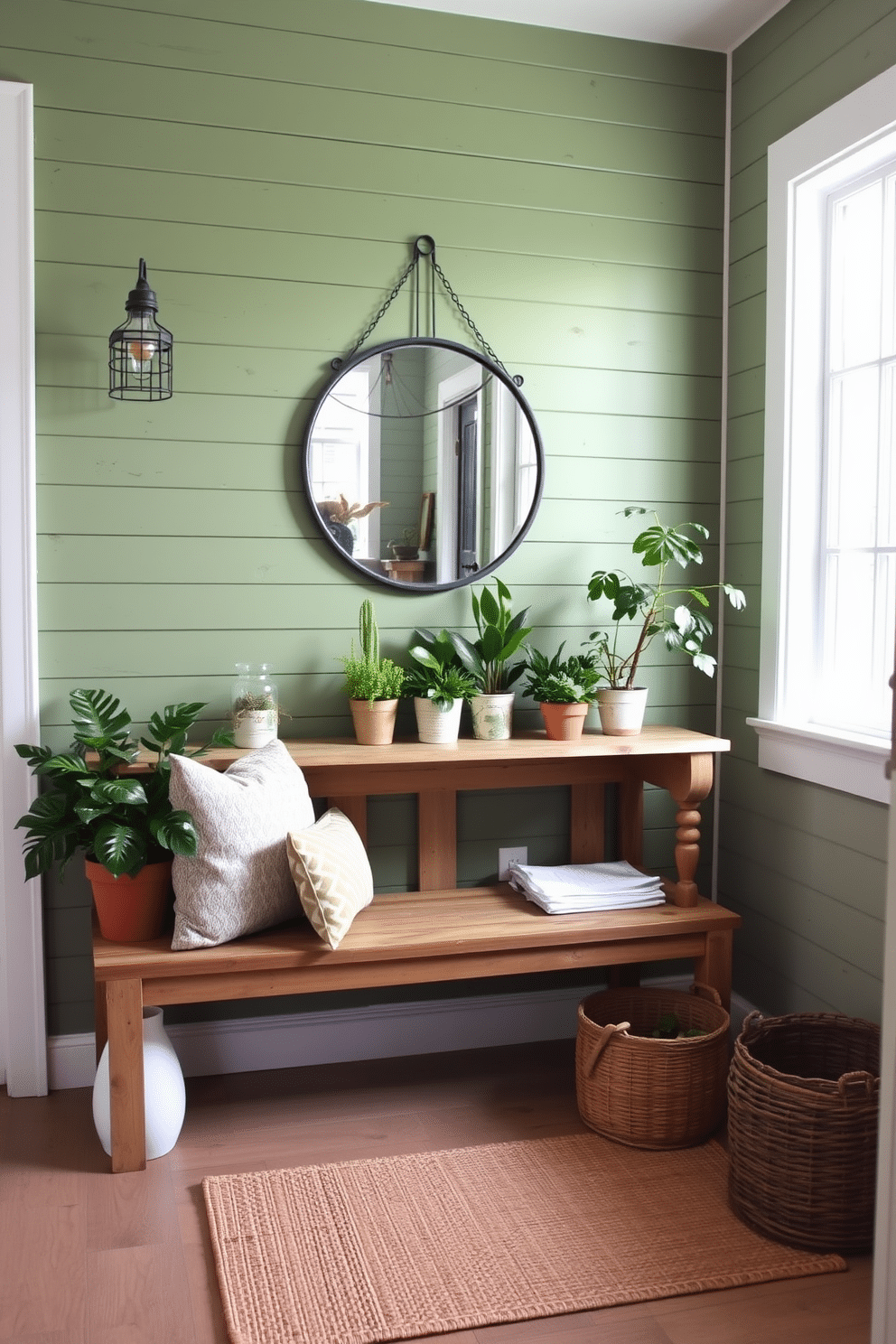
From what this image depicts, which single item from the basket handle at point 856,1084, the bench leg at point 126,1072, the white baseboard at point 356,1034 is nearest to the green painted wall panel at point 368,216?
the bench leg at point 126,1072

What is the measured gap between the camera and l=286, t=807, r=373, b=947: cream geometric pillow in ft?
8.02

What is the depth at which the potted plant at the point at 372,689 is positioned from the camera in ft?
9.02

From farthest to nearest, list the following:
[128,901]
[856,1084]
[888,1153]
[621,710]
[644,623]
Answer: [644,623], [621,710], [128,901], [856,1084], [888,1153]

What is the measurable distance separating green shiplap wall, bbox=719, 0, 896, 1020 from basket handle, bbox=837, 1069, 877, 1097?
44 centimetres

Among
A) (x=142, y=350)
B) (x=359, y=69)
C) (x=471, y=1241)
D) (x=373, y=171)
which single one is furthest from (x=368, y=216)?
(x=471, y=1241)

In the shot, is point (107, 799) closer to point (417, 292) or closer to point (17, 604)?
point (17, 604)

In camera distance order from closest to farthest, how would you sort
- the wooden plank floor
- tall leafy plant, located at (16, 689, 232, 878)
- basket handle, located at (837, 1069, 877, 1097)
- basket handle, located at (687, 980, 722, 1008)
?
the wooden plank floor → basket handle, located at (837, 1069, 877, 1097) → tall leafy plant, located at (16, 689, 232, 878) → basket handle, located at (687, 980, 722, 1008)

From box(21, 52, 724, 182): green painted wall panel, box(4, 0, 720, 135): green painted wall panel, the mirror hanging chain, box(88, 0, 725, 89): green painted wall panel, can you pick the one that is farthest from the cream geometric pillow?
box(88, 0, 725, 89): green painted wall panel

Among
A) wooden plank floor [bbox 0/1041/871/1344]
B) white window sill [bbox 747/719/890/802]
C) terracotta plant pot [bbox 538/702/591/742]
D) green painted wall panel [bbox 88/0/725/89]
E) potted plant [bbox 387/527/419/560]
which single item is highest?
green painted wall panel [bbox 88/0/725/89]

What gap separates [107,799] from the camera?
7.83 ft

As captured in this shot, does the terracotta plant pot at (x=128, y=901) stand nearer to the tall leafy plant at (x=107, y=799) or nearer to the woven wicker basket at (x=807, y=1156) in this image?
the tall leafy plant at (x=107, y=799)

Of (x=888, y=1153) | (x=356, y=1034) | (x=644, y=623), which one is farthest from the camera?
(x=644, y=623)

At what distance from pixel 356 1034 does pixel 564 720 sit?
3.30ft

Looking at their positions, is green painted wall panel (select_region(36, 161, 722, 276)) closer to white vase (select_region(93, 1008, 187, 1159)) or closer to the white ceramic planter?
the white ceramic planter
